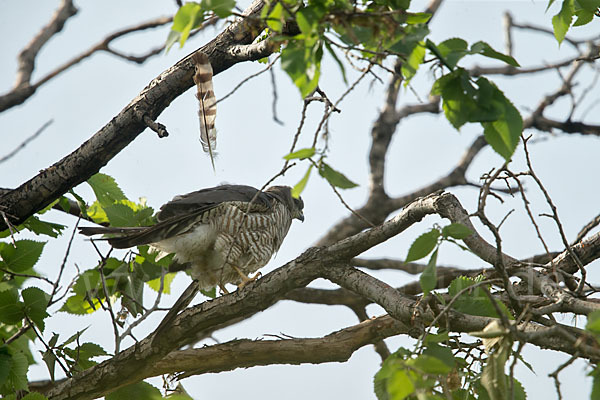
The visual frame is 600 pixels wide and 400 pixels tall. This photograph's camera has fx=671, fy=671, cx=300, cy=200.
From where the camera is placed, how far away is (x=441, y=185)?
7535 millimetres

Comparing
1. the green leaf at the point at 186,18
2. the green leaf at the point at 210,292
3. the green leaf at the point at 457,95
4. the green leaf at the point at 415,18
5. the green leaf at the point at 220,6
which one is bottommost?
the green leaf at the point at 457,95

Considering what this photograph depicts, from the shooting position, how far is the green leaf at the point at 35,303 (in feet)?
11.6

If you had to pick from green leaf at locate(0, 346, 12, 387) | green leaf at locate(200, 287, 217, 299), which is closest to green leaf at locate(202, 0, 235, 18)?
green leaf at locate(0, 346, 12, 387)

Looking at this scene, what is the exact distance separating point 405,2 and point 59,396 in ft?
9.72

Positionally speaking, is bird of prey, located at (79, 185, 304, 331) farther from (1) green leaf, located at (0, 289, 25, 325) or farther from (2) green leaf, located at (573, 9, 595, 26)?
(2) green leaf, located at (573, 9, 595, 26)

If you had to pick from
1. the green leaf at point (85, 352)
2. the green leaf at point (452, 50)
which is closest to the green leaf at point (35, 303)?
the green leaf at point (85, 352)

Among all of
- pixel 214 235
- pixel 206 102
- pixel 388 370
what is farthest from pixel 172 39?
pixel 214 235

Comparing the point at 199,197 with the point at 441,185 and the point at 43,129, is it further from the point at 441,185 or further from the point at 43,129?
the point at 441,185

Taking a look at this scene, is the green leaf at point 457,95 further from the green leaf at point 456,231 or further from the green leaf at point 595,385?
the green leaf at point 595,385

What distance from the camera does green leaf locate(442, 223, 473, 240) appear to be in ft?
7.20

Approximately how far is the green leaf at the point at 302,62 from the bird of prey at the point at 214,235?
2217 millimetres

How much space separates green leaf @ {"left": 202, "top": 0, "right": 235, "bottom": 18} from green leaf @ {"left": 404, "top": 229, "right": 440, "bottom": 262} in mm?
953

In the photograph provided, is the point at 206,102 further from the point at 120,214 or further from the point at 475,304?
the point at 475,304

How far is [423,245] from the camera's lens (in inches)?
87.6
